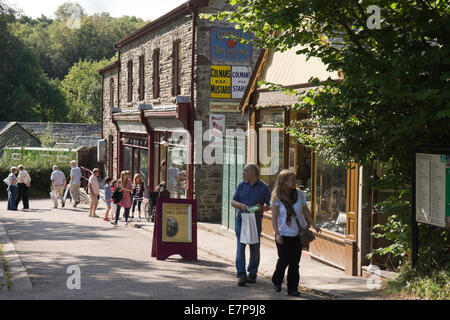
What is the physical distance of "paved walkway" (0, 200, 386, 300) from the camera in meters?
7.99

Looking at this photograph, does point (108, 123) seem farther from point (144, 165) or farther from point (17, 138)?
point (17, 138)

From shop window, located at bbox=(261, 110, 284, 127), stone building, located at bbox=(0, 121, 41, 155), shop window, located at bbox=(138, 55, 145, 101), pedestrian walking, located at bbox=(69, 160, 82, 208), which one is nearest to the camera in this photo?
shop window, located at bbox=(261, 110, 284, 127)

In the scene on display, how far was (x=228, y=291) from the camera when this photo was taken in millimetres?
8258


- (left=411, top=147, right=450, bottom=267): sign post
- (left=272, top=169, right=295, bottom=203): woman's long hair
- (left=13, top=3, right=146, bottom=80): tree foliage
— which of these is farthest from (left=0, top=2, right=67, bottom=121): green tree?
(left=411, top=147, right=450, bottom=267): sign post

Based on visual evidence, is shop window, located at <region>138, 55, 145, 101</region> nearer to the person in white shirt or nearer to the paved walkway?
the person in white shirt

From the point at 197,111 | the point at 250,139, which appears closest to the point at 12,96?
the point at 197,111

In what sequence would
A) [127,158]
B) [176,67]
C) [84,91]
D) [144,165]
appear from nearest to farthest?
[176,67]
[144,165]
[127,158]
[84,91]

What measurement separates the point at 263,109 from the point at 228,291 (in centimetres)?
682

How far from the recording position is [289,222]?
25.5ft

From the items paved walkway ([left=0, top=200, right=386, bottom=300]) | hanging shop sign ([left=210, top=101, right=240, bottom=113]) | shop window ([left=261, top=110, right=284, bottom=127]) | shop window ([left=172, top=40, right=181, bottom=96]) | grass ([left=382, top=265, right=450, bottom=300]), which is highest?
shop window ([left=172, top=40, right=181, bottom=96])

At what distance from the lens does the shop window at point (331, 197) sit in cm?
1088

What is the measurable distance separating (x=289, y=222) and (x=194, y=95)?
11457 millimetres

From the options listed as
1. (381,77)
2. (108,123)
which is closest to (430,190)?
(381,77)

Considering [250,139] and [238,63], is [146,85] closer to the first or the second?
[238,63]
